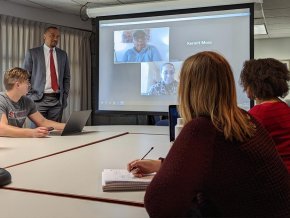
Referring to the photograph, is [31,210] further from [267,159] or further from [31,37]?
[31,37]

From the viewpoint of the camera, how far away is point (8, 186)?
3.67 ft

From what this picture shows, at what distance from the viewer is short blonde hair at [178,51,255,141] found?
0.94 m

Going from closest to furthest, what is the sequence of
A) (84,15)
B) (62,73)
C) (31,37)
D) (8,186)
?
(8,186)
(62,73)
(31,37)
(84,15)

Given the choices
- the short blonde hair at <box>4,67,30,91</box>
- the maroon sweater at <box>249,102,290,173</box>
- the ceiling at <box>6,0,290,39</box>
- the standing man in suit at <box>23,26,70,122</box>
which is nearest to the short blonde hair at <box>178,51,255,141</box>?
the maroon sweater at <box>249,102,290,173</box>

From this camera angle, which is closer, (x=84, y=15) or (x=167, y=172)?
(x=167, y=172)

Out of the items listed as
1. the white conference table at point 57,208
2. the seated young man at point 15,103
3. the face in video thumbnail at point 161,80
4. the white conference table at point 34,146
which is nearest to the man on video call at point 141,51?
the face in video thumbnail at point 161,80

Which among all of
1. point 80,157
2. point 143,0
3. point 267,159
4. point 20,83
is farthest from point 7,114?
point 143,0

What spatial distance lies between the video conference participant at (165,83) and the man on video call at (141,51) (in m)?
0.13

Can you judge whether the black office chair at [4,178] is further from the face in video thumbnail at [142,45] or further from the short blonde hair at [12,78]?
the face in video thumbnail at [142,45]

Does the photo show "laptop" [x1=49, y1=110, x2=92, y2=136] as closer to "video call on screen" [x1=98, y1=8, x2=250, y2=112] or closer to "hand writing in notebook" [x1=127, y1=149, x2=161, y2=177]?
"video call on screen" [x1=98, y1=8, x2=250, y2=112]

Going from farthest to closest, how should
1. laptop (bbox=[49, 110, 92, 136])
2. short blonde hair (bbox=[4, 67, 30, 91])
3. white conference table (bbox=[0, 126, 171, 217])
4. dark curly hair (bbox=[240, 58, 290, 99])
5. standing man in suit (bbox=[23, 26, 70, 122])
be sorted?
standing man in suit (bbox=[23, 26, 70, 122])
short blonde hair (bbox=[4, 67, 30, 91])
laptop (bbox=[49, 110, 92, 136])
dark curly hair (bbox=[240, 58, 290, 99])
white conference table (bbox=[0, 126, 171, 217])

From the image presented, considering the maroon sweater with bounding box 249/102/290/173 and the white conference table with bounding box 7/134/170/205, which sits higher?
the maroon sweater with bounding box 249/102/290/173

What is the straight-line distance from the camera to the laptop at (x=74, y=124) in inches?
95.5

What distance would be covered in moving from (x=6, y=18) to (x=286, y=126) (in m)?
4.27
